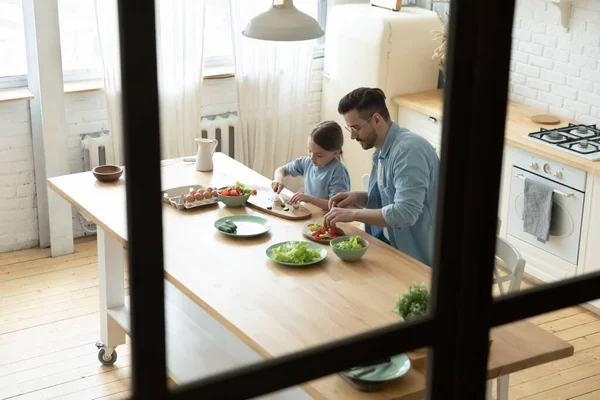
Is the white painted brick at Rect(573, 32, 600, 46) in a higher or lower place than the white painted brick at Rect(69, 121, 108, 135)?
higher

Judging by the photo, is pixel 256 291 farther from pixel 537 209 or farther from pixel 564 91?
pixel 564 91

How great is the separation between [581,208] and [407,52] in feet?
5.45

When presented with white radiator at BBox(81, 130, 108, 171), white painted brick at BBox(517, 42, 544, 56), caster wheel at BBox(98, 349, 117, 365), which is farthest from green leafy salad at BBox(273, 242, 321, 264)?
white painted brick at BBox(517, 42, 544, 56)

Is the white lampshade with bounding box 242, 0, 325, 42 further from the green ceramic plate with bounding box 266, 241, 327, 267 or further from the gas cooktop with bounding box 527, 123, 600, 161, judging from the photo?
the gas cooktop with bounding box 527, 123, 600, 161

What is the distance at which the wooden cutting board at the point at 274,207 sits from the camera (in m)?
3.63

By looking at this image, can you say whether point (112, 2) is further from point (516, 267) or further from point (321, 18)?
point (516, 267)

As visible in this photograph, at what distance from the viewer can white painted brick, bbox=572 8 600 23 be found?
15.7ft

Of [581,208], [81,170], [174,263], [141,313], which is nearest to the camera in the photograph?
[141,313]

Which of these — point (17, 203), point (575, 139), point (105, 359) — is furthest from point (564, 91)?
point (17, 203)

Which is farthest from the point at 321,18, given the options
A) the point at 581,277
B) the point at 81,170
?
the point at 581,277

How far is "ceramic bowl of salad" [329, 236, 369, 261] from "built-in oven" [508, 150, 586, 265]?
171cm

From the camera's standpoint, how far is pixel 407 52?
18.0 feet

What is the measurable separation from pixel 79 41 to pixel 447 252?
15.6 ft

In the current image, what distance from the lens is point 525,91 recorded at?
5.39 metres
